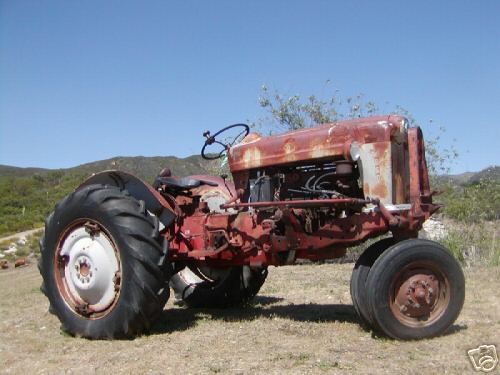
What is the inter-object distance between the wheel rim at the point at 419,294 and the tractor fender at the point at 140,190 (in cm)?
233

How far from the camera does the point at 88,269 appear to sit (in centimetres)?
550

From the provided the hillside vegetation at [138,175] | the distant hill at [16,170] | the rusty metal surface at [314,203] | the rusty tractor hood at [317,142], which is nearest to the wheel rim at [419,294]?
the rusty metal surface at [314,203]

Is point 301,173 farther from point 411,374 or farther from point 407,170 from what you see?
point 411,374

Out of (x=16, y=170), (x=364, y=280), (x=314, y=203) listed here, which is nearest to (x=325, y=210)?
(x=314, y=203)

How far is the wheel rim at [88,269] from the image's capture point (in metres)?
5.37

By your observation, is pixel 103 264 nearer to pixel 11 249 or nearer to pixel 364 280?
pixel 364 280

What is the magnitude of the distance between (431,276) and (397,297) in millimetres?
329

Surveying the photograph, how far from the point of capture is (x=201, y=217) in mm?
5918

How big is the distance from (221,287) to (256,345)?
7.05 ft

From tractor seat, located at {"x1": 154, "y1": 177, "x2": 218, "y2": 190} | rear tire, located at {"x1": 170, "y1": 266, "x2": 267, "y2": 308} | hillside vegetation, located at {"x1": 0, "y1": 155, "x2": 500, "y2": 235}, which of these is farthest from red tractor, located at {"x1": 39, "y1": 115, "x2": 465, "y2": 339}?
hillside vegetation, located at {"x1": 0, "y1": 155, "x2": 500, "y2": 235}

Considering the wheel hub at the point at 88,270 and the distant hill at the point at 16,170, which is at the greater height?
the distant hill at the point at 16,170

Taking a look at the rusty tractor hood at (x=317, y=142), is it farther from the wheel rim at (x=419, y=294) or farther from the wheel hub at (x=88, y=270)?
the wheel hub at (x=88, y=270)

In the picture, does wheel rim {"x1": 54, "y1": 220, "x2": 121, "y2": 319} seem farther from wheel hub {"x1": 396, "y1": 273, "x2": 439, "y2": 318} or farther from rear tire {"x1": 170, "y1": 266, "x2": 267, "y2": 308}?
wheel hub {"x1": 396, "y1": 273, "x2": 439, "y2": 318}

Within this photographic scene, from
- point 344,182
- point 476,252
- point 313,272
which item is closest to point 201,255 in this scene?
point 344,182
